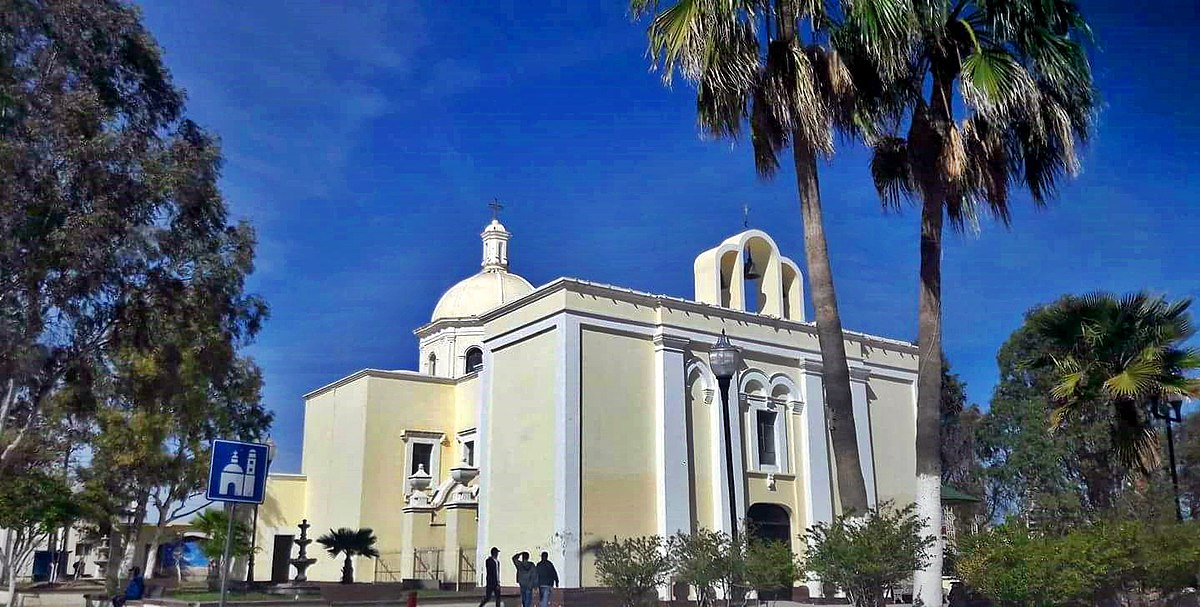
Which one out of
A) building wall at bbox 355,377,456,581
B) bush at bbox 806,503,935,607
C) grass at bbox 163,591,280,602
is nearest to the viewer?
bush at bbox 806,503,935,607

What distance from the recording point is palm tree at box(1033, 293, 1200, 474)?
16844 millimetres

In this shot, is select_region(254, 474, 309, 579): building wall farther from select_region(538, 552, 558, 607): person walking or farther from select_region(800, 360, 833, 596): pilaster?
select_region(538, 552, 558, 607): person walking

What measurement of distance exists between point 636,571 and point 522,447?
9.34m

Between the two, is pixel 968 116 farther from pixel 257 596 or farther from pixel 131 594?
pixel 257 596

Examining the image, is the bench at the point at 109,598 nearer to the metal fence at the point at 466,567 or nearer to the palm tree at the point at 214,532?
the palm tree at the point at 214,532

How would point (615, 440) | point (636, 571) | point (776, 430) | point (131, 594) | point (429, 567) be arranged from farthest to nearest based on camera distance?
1. point (429, 567)
2. point (776, 430)
3. point (615, 440)
4. point (131, 594)
5. point (636, 571)

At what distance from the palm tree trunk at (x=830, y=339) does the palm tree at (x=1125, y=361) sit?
678 centimetres

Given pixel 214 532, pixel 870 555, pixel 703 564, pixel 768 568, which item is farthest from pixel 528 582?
pixel 214 532

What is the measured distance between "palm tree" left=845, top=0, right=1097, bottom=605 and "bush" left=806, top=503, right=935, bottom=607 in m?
0.93

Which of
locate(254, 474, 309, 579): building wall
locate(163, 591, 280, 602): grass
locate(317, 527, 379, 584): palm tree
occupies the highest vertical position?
locate(254, 474, 309, 579): building wall

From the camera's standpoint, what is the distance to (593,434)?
966 inches

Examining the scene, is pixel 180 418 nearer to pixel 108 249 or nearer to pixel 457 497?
pixel 457 497

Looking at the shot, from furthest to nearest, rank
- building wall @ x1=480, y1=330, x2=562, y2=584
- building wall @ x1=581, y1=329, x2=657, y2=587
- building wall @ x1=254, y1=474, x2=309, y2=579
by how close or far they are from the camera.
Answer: building wall @ x1=254, y1=474, x2=309, y2=579 < building wall @ x1=480, y1=330, x2=562, y2=584 < building wall @ x1=581, y1=329, x2=657, y2=587

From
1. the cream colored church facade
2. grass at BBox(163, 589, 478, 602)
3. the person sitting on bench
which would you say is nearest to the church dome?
the cream colored church facade
